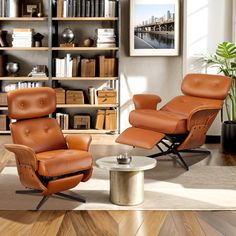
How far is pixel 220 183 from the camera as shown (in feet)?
15.9

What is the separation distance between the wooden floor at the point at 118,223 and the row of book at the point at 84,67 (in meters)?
3.54

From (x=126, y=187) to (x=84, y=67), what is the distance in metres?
3.47

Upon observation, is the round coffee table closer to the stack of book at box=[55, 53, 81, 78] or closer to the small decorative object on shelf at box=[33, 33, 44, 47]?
the stack of book at box=[55, 53, 81, 78]

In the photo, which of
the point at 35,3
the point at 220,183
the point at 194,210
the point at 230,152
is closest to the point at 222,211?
the point at 194,210

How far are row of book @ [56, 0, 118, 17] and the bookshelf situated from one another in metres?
0.06

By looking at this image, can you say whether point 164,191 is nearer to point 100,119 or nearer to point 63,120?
point 100,119

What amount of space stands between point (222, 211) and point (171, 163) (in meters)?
1.60

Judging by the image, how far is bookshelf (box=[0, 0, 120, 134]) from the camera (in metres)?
7.25

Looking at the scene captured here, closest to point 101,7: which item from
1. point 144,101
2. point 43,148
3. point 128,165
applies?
point 144,101

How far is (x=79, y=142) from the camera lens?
448 cm

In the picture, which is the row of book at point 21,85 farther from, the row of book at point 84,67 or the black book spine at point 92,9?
the black book spine at point 92,9

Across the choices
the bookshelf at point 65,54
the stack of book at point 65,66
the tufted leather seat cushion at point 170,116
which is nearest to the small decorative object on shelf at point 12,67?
the bookshelf at point 65,54

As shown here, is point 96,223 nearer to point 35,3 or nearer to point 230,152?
point 230,152

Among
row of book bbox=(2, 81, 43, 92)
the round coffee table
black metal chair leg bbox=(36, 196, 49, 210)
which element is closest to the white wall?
row of book bbox=(2, 81, 43, 92)
